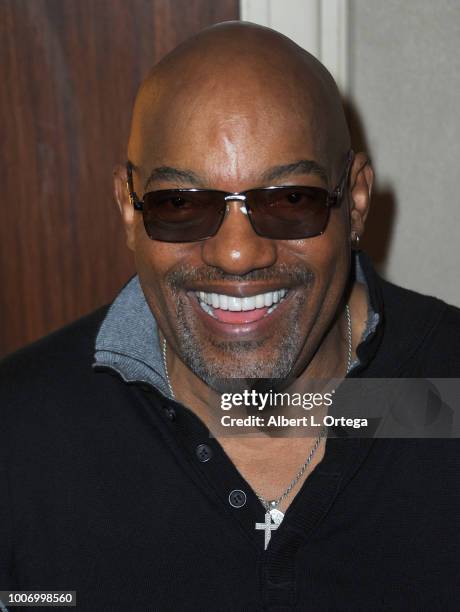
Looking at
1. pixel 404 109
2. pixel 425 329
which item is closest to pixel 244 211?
pixel 425 329

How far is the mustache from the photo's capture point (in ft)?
3.93

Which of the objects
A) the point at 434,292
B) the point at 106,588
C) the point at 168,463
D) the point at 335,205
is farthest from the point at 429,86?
the point at 106,588

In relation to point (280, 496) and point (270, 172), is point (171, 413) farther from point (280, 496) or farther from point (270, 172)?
point (270, 172)

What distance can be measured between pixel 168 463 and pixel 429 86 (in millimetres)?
931

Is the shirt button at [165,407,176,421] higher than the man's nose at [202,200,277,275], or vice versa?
the man's nose at [202,200,277,275]

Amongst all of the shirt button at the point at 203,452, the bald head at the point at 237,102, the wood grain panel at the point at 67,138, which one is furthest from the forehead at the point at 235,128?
the wood grain panel at the point at 67,138

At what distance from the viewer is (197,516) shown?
1.25 metres

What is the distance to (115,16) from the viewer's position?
5.74 ft

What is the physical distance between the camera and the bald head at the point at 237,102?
1.17 m

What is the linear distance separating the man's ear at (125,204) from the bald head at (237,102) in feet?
0.33

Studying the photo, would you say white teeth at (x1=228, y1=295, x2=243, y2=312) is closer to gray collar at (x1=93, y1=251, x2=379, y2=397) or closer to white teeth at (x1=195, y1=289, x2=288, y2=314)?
white teeth at (x1=195, y1=289, x2=288, y2=314)

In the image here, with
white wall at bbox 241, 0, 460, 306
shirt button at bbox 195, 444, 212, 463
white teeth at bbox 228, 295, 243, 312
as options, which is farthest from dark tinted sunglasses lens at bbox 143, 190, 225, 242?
white wall at bbox 241, 0, 460, 306

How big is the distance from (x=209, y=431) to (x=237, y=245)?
1.00 feet

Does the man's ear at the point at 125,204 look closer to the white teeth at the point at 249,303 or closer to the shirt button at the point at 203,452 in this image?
the white teeth at the point at 249,303
